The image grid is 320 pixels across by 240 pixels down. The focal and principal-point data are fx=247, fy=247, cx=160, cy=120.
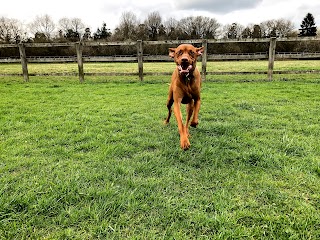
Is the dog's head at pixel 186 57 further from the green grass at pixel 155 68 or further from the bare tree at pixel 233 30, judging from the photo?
the bare tree at pixel 233 30

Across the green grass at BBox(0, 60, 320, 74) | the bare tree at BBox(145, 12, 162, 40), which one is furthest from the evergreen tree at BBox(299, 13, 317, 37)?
the green grass at BBox(0, 60, 320, 74)

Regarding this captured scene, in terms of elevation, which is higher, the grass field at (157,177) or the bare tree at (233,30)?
the bare tree at (233,30)

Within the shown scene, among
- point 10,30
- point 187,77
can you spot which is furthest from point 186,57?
point 10,30

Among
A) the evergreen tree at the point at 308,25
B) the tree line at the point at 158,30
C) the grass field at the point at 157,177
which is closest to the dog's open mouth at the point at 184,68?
the grass field at the point at 157,177

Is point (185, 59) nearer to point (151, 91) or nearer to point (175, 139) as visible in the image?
point (175, 139)

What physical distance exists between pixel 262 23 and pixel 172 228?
56.6 m

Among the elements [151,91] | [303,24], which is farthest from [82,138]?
[303,24]

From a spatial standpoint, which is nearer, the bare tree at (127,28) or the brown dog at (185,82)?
the brown dog at (185,82)

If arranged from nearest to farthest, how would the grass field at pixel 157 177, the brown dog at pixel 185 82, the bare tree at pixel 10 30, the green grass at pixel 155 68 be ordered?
the grass field at pixel 157 177
the brown dog at pixel 185 82
the green grass at pixel 155 68
the bare tree at pixel 10 30

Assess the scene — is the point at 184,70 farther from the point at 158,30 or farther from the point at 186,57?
the point at 158,30

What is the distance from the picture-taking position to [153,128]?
13.6 ft

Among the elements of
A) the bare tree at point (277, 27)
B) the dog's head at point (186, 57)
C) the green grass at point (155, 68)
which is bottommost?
the green grass at point (155, 68)

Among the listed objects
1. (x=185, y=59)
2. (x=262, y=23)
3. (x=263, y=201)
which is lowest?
(x=263, y=201)

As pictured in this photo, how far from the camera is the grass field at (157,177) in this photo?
1805 mm
